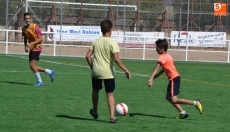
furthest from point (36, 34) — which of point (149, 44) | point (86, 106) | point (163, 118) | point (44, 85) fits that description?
point (149, 44)

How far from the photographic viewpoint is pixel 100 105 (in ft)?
43.6

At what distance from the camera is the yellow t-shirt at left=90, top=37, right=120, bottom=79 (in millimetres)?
10609

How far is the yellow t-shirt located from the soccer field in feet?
2.75

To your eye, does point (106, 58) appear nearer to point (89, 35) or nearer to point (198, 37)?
point (89, 35)

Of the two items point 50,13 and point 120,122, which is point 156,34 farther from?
point 120,122

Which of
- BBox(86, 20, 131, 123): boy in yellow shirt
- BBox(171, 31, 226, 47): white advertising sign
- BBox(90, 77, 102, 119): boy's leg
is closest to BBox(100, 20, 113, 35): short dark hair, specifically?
BBox(86, 20, 131, 123): boy in yellow shirt

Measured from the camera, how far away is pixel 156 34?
129 feet

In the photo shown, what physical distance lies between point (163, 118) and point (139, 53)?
94.2 ft

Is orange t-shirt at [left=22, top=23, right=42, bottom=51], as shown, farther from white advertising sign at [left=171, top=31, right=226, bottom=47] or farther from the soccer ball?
white advertising sign at [left=171, top=31, right=226, bottom=47]

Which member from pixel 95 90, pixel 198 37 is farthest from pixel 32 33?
pixel 198 37

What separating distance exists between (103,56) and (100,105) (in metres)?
2.82

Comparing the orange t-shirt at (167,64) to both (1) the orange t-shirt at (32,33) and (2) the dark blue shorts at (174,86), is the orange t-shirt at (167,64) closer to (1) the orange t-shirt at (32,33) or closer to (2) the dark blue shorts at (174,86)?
(2) the dark blue shorts at (174,86)

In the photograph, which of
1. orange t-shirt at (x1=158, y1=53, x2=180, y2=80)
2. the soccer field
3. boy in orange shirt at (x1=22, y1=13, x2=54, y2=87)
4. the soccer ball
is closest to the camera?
the soccer field

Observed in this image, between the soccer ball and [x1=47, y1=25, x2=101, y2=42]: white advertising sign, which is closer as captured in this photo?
the soccer ball
